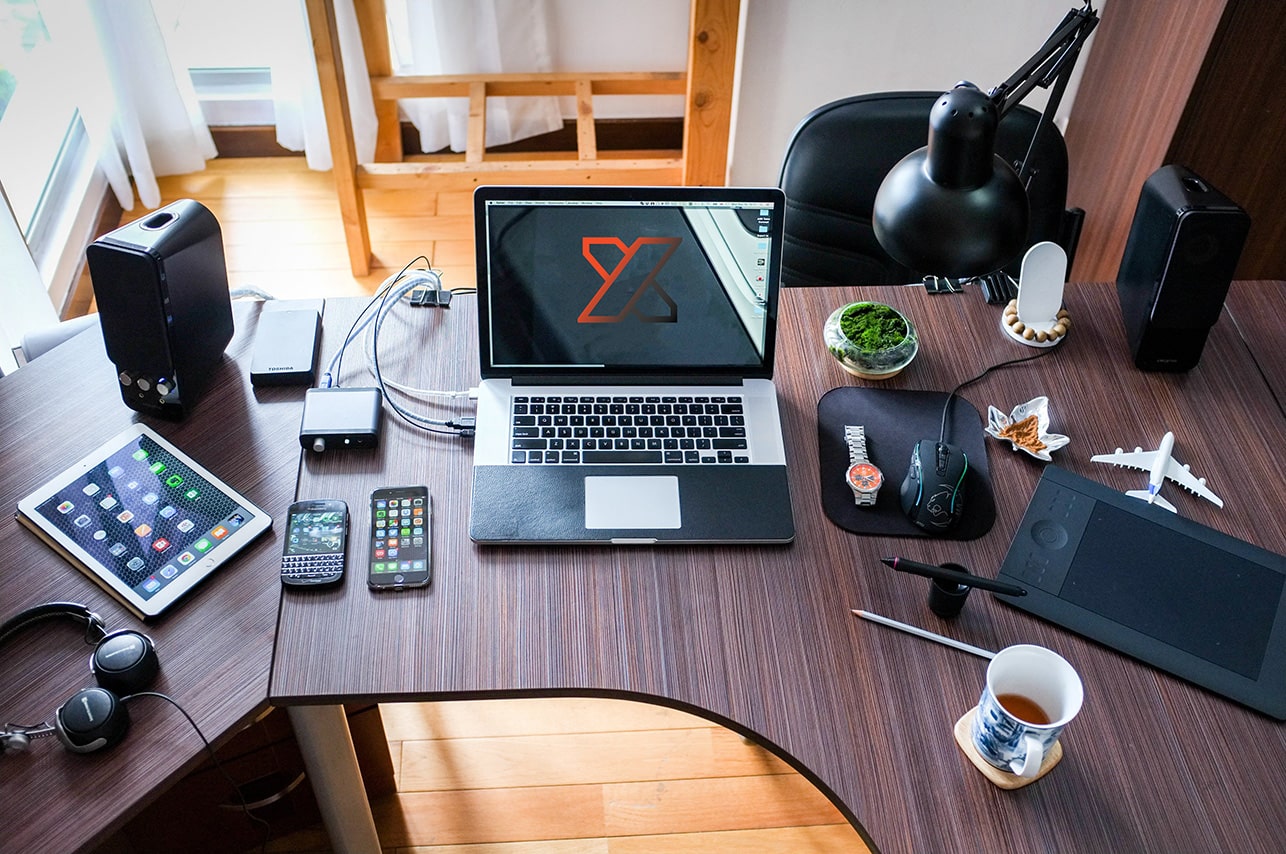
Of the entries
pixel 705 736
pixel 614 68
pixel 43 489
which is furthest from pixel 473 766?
pixel 614 68

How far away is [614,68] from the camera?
2.84 metres

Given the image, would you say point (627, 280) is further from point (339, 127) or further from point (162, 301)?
point (339, 127)

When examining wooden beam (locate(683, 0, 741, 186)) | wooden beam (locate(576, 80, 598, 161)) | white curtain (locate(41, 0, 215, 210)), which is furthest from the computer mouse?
white curtain (locate(41, 0, 215, 210))

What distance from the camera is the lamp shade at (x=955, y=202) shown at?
1.01 metres

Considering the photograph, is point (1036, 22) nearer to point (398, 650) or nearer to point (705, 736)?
point (705, 736)

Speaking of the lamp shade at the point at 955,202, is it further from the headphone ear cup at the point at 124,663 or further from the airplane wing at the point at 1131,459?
the headphone ear cup at the point at 124,663

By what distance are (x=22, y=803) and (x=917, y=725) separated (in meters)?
0.84

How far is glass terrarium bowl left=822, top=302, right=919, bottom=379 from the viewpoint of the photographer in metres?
1.36

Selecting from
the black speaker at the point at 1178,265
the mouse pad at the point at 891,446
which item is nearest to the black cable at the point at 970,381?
the mouse pad at the point at 891,446

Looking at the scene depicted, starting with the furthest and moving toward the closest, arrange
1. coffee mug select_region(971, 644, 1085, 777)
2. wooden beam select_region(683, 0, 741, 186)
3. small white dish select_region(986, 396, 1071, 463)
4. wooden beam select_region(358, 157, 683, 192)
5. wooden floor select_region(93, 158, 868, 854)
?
wooden beam select_region(358, 157, 683, 192) < wooden beam select_region(683, 0, 741, 186) < wooden floor select_region(93, 158, 868, 854) < small white dish select_region(986, 396, 1071, 463) < coffee mug select_region(971, 644, 1085, 777)

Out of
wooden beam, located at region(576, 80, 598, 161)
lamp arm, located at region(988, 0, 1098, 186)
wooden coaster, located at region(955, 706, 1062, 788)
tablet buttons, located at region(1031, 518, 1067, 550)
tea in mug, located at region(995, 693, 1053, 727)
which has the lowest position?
wooden beam, located at region(576, 80, 598, 161)

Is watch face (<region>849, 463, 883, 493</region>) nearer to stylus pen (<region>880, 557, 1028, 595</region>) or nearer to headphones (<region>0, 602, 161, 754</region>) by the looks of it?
stylus pen (<region>880, 557, 1028, 595</region>)

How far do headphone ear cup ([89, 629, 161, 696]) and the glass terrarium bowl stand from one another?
35.1 inches

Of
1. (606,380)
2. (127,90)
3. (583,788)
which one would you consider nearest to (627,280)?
(606,380)
